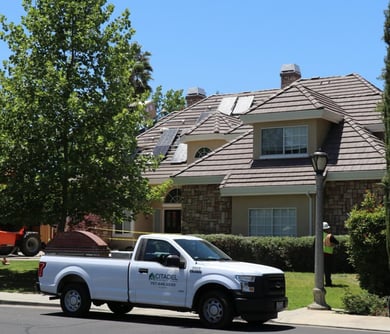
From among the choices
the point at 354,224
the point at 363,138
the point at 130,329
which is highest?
the point at 363,138

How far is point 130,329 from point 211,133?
1907 centimetres

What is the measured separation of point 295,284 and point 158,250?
684cm

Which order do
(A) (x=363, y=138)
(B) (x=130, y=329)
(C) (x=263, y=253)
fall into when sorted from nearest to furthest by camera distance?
(B) (x=130, y=329) → (C) (x=263, y=253) → (A) (x=363, y=138)

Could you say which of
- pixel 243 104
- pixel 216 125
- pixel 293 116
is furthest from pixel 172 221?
pixel 293 116

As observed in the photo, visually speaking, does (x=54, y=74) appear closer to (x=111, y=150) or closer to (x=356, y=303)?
(x=111, y=150)

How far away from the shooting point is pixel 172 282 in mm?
12633

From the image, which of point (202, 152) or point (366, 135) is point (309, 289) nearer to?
point (366, 135)

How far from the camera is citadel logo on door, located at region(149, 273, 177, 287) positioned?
498 inches

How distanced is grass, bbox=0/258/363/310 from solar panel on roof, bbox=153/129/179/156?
32.6 ft

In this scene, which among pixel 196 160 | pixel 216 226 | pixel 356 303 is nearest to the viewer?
pixel 356 303

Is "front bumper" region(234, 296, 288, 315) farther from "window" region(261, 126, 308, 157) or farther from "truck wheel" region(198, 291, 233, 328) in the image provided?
"window" region(261, 126, 308, 157)

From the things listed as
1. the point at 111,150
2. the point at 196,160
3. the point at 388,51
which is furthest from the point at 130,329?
the point at 196,160

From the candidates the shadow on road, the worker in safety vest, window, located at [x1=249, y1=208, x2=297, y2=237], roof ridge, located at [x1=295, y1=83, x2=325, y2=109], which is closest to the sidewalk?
the shadow on road

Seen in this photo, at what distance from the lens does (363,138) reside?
25.0 m
